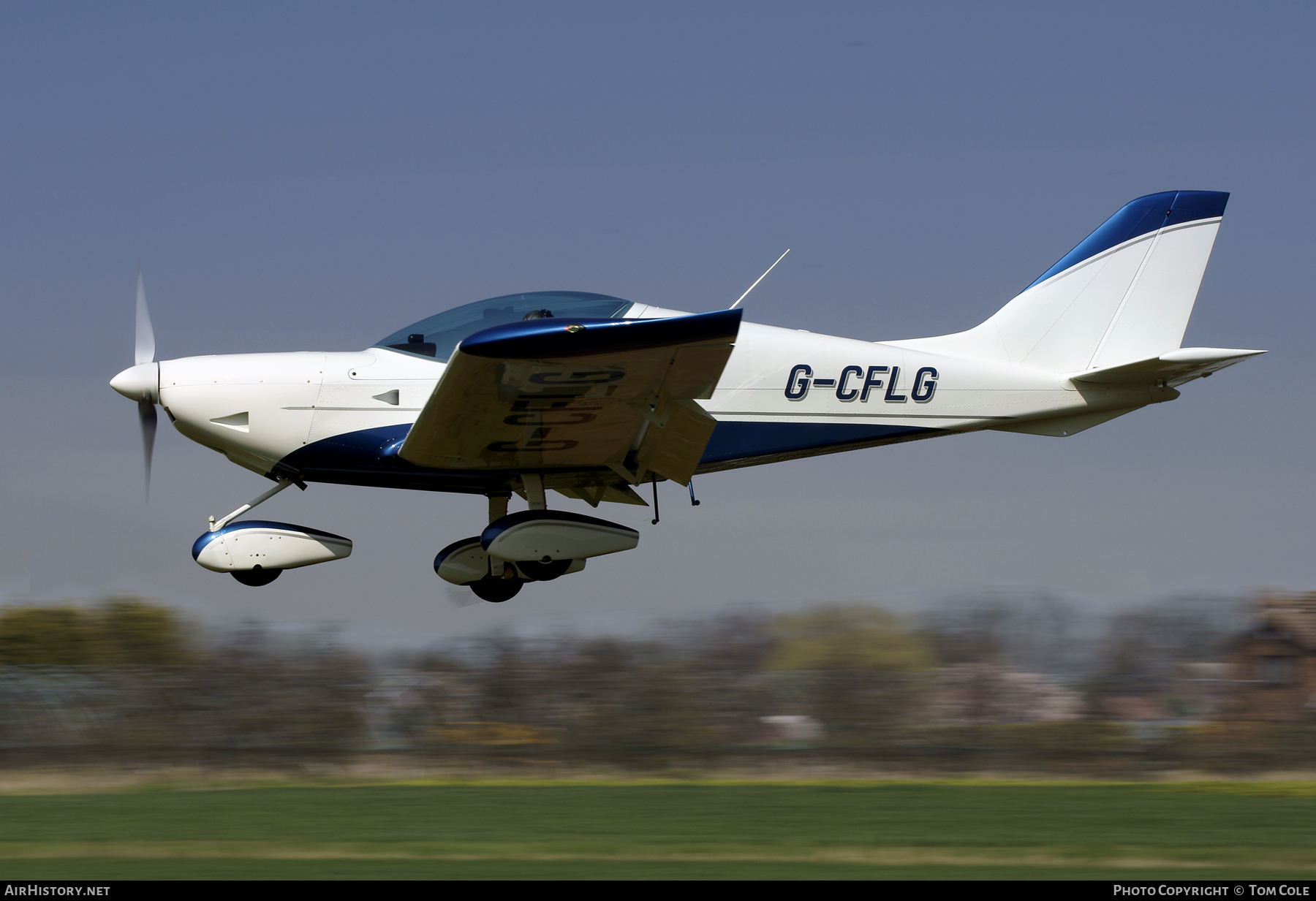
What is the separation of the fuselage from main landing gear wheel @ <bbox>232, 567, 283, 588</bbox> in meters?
0.81

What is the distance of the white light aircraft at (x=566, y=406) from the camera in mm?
7988

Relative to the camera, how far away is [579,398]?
8.12 meters

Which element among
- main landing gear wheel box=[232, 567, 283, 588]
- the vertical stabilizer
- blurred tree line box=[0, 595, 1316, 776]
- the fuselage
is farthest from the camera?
blurred tree line box=[0, 595, 1316, 776]

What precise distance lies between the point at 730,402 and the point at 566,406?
5.53ft

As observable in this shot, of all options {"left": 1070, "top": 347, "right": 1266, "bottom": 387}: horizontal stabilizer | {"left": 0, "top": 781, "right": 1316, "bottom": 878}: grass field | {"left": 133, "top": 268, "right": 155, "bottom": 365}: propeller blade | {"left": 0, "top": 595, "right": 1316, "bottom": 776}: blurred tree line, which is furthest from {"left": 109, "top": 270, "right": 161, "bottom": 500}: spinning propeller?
{"left": 0, "top": 595, "right": 1316, "bottom": 776}: blurred tree line

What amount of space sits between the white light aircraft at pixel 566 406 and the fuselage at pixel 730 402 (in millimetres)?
14

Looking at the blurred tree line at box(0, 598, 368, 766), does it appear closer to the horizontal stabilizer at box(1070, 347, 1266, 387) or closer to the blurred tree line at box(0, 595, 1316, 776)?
the blurred tree line at box(0, 595, 1316, 776)

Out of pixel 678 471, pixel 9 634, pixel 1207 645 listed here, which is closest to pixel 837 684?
pixel 1207 645

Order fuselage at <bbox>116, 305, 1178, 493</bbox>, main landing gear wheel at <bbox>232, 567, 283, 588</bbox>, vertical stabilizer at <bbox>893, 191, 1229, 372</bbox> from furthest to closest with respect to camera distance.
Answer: vertical stabilizer at <bbox>893, 191, 1229, 372</bbox> < fuselage at <bbox>116, 305, 1178, 493</bbox> < main landing gear wheel at <bbox>232, 567, 283, 588</bbox>

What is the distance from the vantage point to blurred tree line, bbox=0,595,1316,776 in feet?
75.5

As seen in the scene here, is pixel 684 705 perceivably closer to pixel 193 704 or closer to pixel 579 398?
pixel 193 704

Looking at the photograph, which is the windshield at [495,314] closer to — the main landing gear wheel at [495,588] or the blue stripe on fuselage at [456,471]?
the blue stripe on fuselage at [456,471]

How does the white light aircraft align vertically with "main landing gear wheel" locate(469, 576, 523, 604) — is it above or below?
above

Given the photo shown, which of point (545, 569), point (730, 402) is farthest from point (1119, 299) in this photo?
point (545, 569)
